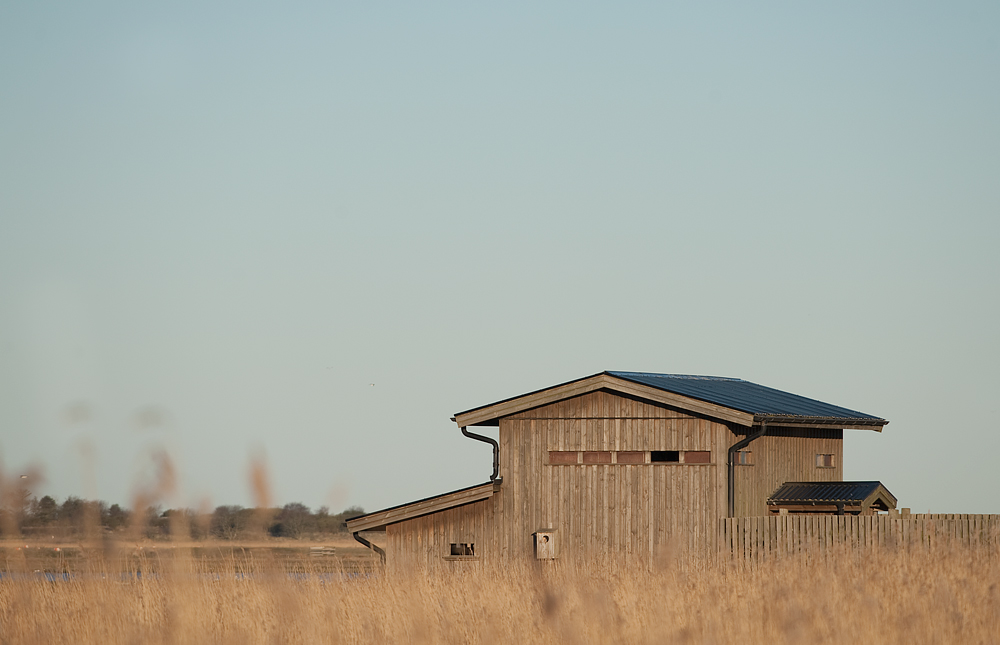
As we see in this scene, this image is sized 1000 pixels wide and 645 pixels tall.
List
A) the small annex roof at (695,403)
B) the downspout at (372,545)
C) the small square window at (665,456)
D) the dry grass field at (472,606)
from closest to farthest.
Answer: the dry grass field at (472,606) < the small annex roof at (695,403) < the small square window at (665,456) < the downspout at (372,545)

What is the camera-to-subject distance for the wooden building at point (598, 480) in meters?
24.9

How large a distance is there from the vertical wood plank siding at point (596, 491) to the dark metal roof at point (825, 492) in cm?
34

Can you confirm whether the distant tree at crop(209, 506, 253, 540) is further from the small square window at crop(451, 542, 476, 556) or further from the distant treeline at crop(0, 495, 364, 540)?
the small square window at crop(451, 542, 476, 556)

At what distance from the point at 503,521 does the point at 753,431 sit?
577 cm

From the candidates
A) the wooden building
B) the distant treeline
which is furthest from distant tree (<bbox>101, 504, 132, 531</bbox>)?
the wooden building

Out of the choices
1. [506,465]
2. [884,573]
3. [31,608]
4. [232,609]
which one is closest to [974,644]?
[884,573]

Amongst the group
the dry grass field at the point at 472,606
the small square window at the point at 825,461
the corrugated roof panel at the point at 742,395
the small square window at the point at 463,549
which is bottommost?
the small square window at the point at 463,549

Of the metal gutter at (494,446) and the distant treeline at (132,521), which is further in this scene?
the metal gutter at (494,446)

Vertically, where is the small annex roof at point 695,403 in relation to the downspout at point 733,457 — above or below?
above

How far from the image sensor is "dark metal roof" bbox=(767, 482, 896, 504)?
2394 cm

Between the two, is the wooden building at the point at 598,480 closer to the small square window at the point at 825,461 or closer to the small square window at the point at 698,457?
the small square window at the point at 698,457

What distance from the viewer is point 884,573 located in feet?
42.9

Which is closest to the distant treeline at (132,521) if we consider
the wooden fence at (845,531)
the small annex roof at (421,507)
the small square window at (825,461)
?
the wooden fence at (845,531)

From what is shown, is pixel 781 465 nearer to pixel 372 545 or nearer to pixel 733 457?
pixel 733 457
